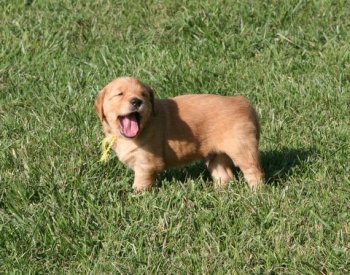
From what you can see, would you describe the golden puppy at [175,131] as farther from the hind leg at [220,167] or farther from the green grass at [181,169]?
the green grass at [181,169]

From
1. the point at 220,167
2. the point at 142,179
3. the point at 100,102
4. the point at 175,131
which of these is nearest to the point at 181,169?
the point at 220,167

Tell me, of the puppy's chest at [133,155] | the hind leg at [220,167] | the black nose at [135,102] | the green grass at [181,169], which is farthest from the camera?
the hind leg at [220,167]

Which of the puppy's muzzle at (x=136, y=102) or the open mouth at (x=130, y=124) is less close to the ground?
the puppy's muzzle at (x=136, y=102)

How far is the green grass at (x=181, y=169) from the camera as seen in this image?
545cm

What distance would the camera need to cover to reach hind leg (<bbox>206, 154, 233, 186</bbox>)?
21.8ft

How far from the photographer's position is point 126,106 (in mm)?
6031

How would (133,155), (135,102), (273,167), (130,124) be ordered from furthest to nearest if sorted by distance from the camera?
(273,167) < (133,155) < (130,124) < (135,102)

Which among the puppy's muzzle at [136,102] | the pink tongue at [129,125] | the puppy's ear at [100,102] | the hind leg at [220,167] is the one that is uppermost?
the puppy's muzzle at [136,102]

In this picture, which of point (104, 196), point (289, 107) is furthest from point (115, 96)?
point (289, 107)

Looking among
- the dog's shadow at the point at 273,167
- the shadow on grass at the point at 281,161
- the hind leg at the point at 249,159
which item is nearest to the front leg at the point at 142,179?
the dog's shadow at the point at 273,167

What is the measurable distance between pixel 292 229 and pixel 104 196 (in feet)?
4.84

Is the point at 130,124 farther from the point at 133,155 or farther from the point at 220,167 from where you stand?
the point at 220,167

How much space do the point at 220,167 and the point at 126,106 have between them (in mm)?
1096

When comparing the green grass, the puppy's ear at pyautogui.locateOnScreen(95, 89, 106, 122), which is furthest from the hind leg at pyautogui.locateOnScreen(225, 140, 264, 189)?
the puppy's ear at pyautogui.locateOnScreen(95, 89, 106, 122)
